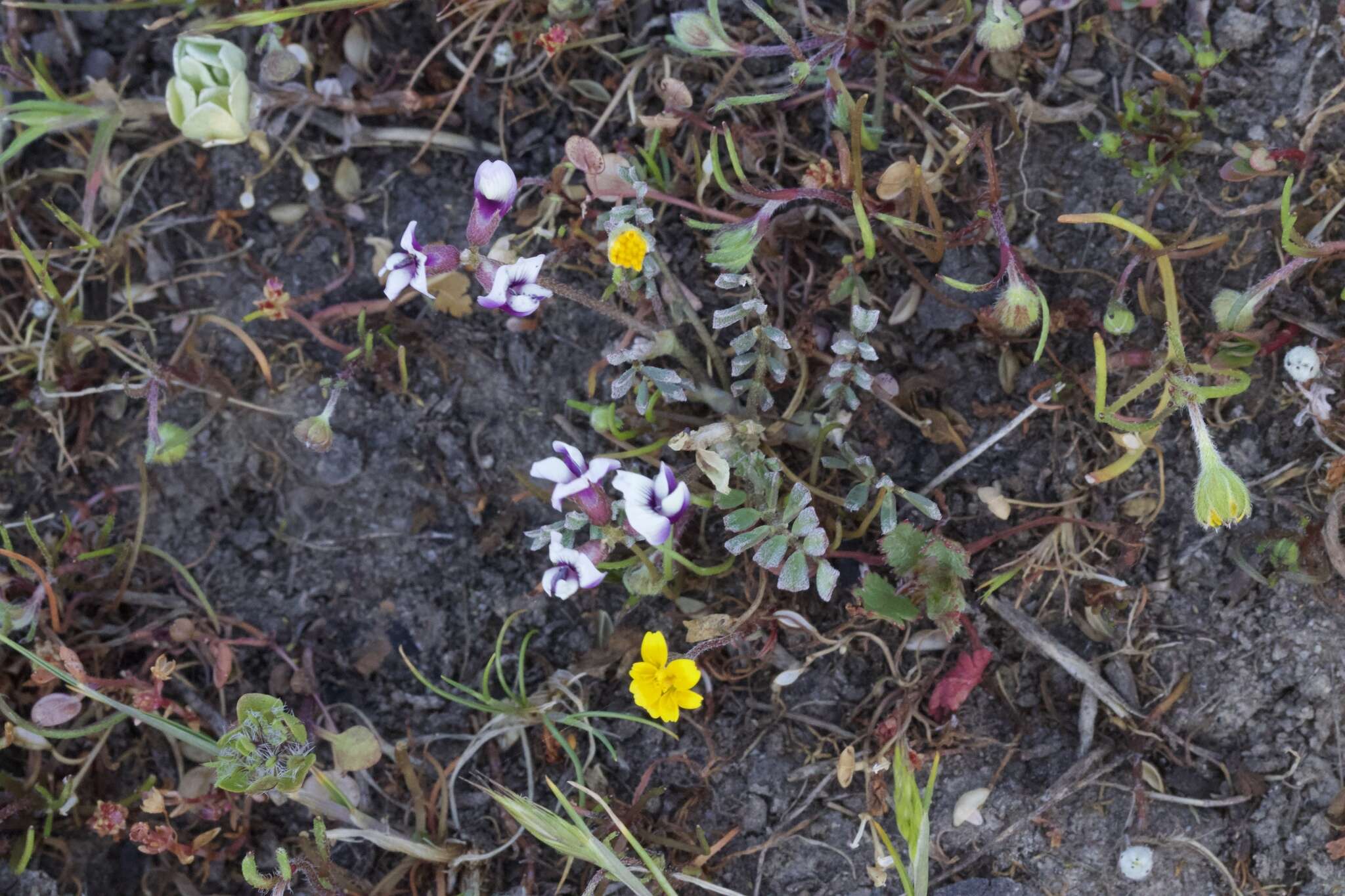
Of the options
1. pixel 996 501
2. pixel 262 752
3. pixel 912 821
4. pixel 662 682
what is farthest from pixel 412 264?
pixel 912 821

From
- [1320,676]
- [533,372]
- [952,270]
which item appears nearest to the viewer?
[1320,676]

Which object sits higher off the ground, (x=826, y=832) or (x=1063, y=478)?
(x=1063, y=478)

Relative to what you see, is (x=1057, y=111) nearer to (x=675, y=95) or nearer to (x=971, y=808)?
(x=675, y=95)

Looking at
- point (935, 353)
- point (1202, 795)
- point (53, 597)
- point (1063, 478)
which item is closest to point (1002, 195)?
point (935, 353)

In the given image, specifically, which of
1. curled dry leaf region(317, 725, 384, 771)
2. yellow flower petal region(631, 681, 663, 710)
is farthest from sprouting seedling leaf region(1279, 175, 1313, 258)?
curled dry leaf region(317, 725, 384, 771)

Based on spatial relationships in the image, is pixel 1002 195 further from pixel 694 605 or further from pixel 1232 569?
pixel 694 605

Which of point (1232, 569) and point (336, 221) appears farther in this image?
point (336, 221)
